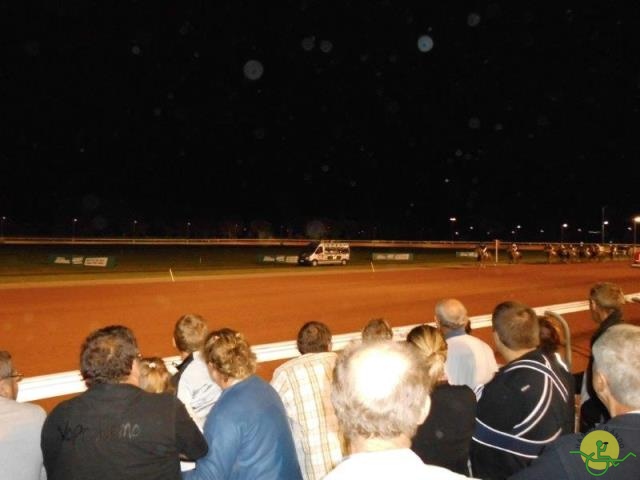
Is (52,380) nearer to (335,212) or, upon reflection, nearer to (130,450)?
(130,450)

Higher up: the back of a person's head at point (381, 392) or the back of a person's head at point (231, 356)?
the back of a person's head at point (381, 392)

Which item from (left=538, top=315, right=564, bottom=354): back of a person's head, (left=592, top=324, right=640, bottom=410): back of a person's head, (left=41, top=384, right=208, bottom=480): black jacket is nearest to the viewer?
(left=592, top=324, right=640, bottom=410): back of a person's head

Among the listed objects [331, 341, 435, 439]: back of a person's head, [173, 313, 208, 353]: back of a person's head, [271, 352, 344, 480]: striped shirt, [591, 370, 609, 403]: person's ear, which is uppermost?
[331, 341, 435, 439]: back of a person's head

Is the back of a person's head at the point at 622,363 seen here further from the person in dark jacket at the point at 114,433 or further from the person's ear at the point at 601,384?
the person in dark jacket at the point at 114,433

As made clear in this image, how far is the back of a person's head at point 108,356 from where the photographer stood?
324 cm

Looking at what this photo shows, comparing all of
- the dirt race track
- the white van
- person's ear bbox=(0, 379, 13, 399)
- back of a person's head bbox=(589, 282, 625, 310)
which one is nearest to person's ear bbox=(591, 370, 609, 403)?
person's ear bbox=(0, 379, 13, 399)

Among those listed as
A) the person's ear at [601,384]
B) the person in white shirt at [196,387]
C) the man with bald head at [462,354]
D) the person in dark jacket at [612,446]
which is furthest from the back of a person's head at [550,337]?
the person in white shirt at [196,387]

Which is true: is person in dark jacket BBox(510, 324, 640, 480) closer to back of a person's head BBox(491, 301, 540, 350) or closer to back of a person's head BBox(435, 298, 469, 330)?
back of a person's head BBox(491, 301, 540, 350)

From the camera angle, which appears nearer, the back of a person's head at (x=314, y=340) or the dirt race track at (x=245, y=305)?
the back of a person's head at (x=314, y=340)

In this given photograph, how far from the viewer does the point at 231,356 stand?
3.83 metres

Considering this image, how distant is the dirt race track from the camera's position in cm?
1271

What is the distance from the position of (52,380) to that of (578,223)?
468 feet

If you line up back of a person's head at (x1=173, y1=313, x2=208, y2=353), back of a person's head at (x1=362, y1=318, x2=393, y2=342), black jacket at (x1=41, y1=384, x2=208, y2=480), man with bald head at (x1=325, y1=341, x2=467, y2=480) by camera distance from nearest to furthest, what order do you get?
man with bald head at (x1=325, y1=341, x2=467, y2=480), black jacket at (x1=41, y1=384, x2=208, y2=480), back of a person's head at (x1=362, y1=318, x2=393, y2=342), back of a person's head at (x1=173, y1=313, x2=208, y2=353)

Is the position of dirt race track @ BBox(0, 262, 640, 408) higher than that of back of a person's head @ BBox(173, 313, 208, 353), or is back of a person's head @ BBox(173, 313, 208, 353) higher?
back of a person's head @ BBox(173, 313, 208, 353)
